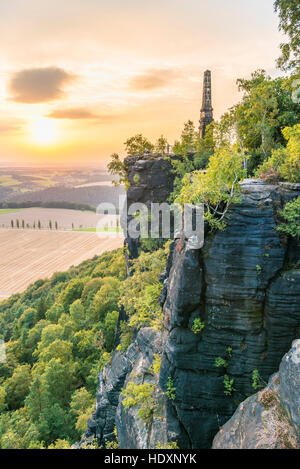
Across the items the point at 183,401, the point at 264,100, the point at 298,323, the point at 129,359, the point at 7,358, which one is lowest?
the point at 7,358

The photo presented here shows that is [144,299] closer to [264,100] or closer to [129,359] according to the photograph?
[129,359]

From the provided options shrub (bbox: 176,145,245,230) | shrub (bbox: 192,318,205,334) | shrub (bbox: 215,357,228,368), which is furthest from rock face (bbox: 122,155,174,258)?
shrub (bbox: 215,357,228,368)

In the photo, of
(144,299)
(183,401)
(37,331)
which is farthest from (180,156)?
(37,331)

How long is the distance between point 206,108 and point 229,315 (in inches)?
1317

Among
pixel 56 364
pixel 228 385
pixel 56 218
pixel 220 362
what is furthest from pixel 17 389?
pixel 56 218

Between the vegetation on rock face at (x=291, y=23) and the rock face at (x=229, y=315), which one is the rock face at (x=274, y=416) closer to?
the rock face at (x=229, y=315)

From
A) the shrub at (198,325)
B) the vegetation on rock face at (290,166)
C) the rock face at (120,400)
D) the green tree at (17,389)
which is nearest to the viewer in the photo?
the shrub at (198,325)

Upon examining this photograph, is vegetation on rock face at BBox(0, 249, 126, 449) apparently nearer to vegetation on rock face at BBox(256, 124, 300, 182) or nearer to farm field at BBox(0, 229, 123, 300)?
farm field at BBox(0, 229, 123, 300)

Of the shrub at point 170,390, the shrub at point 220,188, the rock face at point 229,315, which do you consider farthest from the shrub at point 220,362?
the shrub at point 220,188

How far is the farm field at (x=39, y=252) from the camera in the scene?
85.9 metres

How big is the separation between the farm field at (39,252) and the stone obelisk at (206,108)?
70.5 m

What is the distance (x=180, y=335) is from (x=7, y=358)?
45.8 meters

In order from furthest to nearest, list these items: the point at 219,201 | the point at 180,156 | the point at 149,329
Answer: the point at 180,156
the point at 149,329
the point at 219,201

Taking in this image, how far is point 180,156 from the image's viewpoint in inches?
1238
